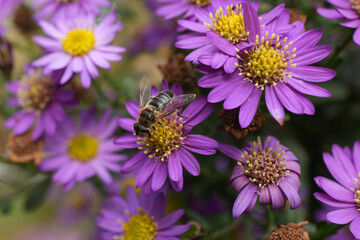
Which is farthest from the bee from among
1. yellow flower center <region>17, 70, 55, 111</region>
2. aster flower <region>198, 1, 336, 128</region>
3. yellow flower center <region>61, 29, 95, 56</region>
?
yellow flower center <region>17, 70, 55, 111</region>

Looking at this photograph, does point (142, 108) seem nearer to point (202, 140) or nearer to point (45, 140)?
point (202, 140)

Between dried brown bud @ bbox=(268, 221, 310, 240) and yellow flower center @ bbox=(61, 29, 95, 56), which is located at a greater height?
yellow flower center @ bbox=(61, 29, 95, 56)

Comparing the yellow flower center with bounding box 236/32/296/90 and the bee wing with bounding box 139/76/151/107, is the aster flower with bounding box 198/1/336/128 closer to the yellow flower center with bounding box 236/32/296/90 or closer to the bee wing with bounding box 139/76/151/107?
the yellow flower center with bounding box 236/32/296/90

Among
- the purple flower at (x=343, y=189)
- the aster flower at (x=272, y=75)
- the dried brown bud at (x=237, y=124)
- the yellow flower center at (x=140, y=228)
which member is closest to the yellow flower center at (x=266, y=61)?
the aster flower at (x=272, y=75)

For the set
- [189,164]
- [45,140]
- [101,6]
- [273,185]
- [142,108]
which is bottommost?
[273,185]

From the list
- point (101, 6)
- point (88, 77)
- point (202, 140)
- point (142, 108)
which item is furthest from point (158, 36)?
point (202, 140)

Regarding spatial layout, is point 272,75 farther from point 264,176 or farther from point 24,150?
point 24,150
